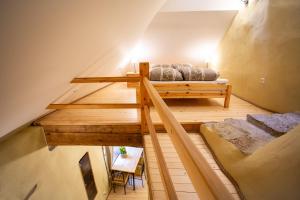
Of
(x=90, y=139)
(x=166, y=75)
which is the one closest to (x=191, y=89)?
(x=166, y=75)

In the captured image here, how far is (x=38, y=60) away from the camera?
1.00 meters

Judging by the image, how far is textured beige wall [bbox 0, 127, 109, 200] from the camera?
5.70ft

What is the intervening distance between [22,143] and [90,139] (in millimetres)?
790

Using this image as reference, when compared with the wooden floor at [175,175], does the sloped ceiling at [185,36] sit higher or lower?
higher

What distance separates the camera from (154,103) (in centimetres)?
119

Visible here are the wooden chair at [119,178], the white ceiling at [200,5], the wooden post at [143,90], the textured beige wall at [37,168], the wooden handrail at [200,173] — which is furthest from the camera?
the wooden chair at [119,178]

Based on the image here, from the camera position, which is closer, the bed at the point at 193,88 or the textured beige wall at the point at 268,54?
the textured beige wall at the point at 268,54

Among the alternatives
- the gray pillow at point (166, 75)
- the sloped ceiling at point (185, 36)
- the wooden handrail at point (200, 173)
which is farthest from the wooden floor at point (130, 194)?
the wooden handrail at point (200, 173)

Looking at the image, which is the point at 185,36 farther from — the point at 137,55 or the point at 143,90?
the point at 143,90

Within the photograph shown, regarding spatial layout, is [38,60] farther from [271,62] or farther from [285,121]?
[271,62]

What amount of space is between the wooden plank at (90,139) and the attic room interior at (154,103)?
1cm

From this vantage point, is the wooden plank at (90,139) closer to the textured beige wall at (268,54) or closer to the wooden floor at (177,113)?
the wooden floor at (177,113)

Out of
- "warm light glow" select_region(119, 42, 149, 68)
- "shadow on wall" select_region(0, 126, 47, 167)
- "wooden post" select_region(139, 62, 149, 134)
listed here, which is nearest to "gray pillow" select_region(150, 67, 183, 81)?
"wooden post" select_region(139, 62, 149, 134)

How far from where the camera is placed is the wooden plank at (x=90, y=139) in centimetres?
228
